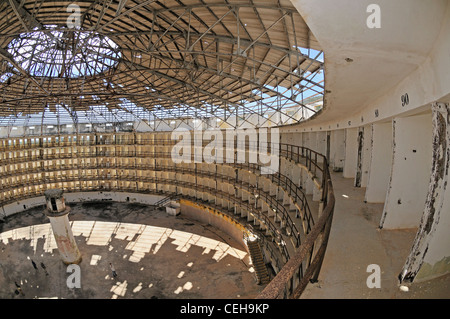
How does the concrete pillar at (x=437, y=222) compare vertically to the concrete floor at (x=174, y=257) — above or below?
above

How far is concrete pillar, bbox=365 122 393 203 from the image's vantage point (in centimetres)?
782

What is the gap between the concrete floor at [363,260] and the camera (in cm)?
352

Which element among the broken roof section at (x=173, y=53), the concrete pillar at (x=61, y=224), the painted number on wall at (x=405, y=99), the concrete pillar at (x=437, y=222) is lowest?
the concrete pillar at (x=61, y=224)

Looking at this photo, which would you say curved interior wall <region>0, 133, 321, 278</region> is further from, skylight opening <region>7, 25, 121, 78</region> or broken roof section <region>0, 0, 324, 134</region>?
skylight opening <region>7, 25, 121, 78</region>

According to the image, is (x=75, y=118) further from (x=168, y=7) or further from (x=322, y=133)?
(x=322, y=133)

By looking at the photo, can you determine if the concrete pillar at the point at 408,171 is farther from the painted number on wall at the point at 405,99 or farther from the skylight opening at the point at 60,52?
the skylight opening at the point at 60,52

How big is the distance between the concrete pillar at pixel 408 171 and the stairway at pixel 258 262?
12614 millimetres

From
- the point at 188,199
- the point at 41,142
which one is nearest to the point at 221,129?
the point at 188,199

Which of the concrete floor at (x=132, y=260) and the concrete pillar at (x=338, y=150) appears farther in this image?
the concrete floor at (x=132, y=260)

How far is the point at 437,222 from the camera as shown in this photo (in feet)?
12.0

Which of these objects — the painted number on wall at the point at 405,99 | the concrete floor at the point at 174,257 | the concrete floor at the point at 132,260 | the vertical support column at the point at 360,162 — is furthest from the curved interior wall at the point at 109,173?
the painted number on wall at the point at 405,99

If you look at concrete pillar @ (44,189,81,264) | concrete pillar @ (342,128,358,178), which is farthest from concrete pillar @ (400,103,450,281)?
concrete pillar @ (44,189,81,264)

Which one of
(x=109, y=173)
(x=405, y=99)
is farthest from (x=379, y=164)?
(x=109, y=173)

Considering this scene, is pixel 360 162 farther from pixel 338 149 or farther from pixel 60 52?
pixel 60 52
